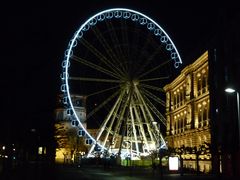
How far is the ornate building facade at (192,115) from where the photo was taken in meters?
72.0

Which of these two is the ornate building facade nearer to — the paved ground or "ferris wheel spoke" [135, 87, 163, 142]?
"ferris wheel spoke" [135, 87, 163, 142]

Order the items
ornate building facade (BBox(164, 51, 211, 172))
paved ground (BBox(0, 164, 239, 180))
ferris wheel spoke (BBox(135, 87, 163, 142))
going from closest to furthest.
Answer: paved ground (BBox(0, 164, 239, 180)) < ferris wheel spoke (BBox(135, 87, 163, 142)) < ornate building facade (BBox(164, 51, 211, 172))

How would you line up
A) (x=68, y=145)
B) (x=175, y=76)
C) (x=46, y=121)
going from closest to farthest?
1. (x=46, y=121)
2. (x=175, y=76)
3. (x=68, y=145)

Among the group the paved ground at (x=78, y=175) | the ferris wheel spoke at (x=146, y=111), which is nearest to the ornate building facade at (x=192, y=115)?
the ferris wheel spoke at (x=146, y=111)

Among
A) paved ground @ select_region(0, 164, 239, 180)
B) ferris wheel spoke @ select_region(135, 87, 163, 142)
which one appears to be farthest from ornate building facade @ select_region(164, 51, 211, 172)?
paved ground @ select_region(0, 164, 239, 180)

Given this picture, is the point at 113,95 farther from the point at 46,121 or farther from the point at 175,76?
the point at 175,76

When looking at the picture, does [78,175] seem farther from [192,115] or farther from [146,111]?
[192,115]

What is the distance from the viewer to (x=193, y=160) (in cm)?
7894

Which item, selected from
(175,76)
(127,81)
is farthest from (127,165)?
(127,81)

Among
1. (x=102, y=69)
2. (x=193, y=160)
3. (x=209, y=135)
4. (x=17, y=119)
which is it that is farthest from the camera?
(x=193, y=160)

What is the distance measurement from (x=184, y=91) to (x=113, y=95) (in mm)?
24701

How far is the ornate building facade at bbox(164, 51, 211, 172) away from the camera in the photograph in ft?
236

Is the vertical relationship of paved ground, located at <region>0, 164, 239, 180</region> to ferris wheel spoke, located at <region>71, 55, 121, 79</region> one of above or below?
below

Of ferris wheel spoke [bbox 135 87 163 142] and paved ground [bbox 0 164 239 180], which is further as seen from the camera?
ferris wheel spoke [bbox 135 87 163 142]
